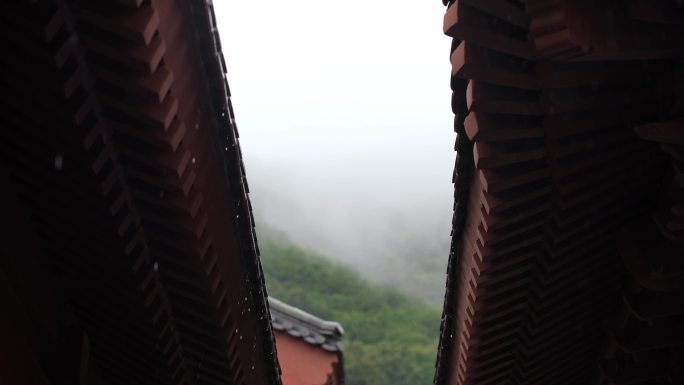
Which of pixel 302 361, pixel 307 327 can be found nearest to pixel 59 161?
pixel 302 361

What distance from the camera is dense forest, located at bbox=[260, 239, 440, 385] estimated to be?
20.0 metres

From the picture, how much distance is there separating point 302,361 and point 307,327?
1.70 ft

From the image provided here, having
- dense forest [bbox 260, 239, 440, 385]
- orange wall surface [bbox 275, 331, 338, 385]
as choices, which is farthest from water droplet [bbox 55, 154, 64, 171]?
dense forest [bbox 260, 239, 440, 385]

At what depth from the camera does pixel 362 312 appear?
23234 mm

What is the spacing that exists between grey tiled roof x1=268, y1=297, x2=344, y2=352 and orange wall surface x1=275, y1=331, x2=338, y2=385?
97mm

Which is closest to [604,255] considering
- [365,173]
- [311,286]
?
[311,286]

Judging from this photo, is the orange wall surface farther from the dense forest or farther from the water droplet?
the dense forest

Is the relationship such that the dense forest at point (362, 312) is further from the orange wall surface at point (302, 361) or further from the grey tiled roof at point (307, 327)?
the orange wall surface at point (302, 361)

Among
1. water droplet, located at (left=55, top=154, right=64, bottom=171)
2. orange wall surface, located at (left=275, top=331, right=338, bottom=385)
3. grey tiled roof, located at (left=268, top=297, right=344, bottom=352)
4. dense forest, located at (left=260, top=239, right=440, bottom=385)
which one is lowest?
water droplet, located at (left=55, top=154, right=64, bottom=171)

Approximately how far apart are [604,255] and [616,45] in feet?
6.91

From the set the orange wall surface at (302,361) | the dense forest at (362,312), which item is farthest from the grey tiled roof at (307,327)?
the dense forest at (362,312)

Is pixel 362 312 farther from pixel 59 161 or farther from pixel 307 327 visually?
pixel 59 161

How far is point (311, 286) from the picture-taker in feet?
77.0

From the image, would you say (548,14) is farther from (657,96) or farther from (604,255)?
(604,255)
